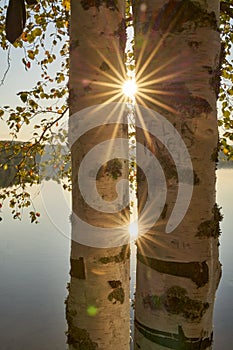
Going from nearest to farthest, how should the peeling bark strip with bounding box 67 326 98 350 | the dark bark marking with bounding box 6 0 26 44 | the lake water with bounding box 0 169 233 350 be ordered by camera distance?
1. the peeling bark strip with bounding box 67 326 98 350
2. the dark bark marking with bounding box 6 0 26 44
3. the lake water with bounding box 0 169 233 350

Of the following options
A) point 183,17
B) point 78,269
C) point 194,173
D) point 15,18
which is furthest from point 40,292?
point 183,17

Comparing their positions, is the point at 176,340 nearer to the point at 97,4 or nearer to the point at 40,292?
the point at 97,4

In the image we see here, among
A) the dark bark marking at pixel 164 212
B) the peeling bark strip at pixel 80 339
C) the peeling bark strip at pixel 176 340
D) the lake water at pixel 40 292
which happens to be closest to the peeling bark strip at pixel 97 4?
the dark bark marking at pixel 164 212

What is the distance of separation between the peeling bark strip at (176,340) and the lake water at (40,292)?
17.0 metres

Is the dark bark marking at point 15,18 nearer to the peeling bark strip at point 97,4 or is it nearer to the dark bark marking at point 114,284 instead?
the peeling bark strip at point 97,4

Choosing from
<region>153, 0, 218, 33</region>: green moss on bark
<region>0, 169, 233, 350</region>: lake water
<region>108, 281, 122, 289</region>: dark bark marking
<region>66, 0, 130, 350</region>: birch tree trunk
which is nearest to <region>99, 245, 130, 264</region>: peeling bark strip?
<region>66, 0, 130, 350</region>: birch tree trunk

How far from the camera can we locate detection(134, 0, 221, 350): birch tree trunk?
2.12 metres

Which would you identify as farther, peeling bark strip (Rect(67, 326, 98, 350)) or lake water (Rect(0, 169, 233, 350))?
lake water (Rect(0, 169, 233, 350))

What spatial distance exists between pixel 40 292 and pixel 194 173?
3284cm

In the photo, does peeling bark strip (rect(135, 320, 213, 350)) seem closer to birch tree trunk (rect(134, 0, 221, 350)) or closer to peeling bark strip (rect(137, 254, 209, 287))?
birch tree trunk (rect(134, 0, 221, 350))

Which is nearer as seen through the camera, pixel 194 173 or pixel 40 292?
pixel 194 173

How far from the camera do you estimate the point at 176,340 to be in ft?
7.07

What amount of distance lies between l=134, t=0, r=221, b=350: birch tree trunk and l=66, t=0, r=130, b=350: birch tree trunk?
1.58 feet

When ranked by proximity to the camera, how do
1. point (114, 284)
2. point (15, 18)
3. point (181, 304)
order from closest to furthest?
point (181, 304) < point (114, 284) < point (15, 18)
